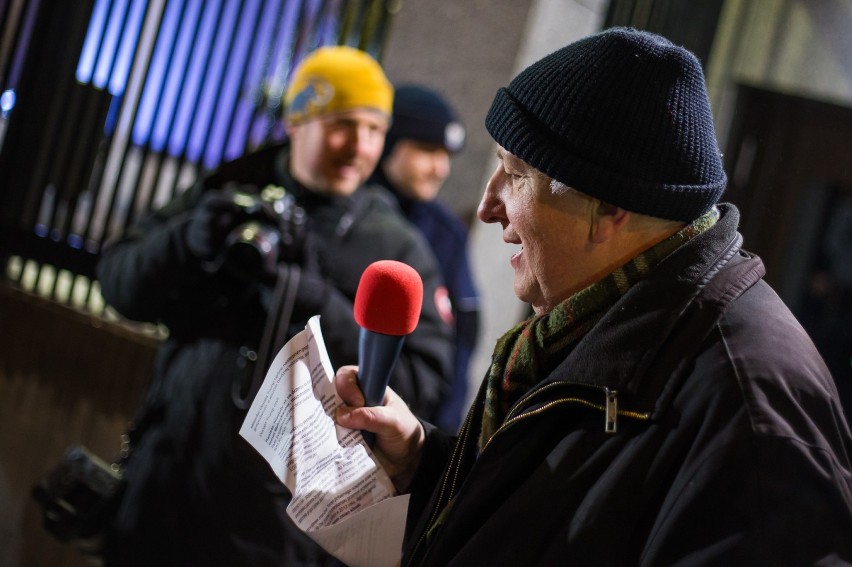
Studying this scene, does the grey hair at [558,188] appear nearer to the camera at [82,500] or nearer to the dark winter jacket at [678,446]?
the dark winter jacket at [678,446]

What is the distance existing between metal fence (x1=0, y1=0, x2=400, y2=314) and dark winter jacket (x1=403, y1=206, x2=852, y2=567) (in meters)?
2.68

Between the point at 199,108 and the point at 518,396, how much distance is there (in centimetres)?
274

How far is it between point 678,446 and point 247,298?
1.36 metres

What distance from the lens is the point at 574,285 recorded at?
1292 mm

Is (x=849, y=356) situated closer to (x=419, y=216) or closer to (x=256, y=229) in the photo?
(x=256, y=229)

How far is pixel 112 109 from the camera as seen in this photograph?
3770 mm

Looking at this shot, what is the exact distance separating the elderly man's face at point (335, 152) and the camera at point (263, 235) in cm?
11

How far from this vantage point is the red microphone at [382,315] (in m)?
1.32

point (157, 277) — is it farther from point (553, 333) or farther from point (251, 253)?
point (553, 333)

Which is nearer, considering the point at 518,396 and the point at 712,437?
the point at 712,437

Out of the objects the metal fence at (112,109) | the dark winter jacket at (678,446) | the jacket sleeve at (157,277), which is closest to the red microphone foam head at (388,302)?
the dark winter jacket at (678,446)

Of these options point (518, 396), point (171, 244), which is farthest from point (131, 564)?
point (518, 396)

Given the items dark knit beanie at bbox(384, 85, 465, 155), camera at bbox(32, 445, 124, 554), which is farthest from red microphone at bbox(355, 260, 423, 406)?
dark knit beanie at bbox(384, 85, 465, 155)

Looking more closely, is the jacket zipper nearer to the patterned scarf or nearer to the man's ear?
the patterned scarf
